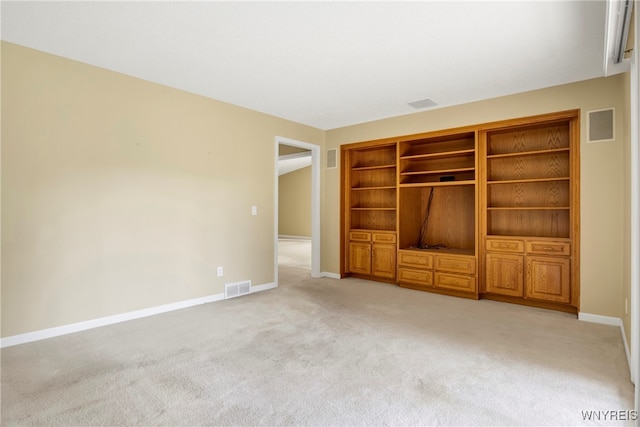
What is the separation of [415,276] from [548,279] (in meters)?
1.60

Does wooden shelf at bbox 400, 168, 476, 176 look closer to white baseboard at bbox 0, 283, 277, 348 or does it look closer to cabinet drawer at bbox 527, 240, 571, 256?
cabinet drawer at bbox 527, 240, 571, 256

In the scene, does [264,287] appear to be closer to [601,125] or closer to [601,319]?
[601,319]

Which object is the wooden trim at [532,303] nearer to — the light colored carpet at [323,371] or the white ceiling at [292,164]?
the light colored carpet at [323,371]

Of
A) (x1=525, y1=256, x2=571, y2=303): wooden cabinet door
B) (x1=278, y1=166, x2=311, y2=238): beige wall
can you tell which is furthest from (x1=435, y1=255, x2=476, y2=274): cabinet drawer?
(x1=278, y1=166, x2=311, y2=238): beige wall

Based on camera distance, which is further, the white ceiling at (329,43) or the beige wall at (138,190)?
the beige wall at (138,190)

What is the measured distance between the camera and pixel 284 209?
14.0 m

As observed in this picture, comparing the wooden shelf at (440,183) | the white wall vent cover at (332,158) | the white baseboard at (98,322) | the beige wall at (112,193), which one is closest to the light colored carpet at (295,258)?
the white wall vent cover at (332,158)

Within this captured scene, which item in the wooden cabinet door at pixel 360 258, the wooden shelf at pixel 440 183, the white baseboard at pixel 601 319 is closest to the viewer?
the white baseboard at pixel 601 319

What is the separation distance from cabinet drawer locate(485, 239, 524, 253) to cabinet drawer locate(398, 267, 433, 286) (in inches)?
34.0

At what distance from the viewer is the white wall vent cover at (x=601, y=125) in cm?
350

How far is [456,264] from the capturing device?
4.56 m

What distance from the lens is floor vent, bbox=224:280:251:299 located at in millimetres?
4469

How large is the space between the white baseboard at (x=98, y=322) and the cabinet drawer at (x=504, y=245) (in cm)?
348

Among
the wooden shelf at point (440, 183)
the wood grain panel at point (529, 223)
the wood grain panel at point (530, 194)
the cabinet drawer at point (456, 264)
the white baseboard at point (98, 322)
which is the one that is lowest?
the white baseboard at point (98, 322)
